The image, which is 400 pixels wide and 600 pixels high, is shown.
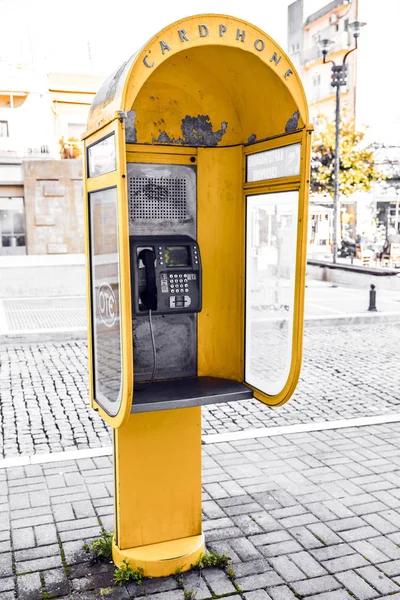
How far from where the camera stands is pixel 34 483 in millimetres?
4742

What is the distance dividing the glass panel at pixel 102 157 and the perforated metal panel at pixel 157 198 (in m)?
0.27

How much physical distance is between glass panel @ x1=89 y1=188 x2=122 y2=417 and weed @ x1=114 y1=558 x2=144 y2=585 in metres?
0.89

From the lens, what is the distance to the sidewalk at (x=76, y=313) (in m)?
10.1

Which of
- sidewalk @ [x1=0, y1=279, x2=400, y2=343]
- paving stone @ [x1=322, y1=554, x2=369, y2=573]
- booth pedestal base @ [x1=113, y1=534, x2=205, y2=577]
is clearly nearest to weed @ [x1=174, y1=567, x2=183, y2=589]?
booth pedestal base @ [x1=113, y1=534, x2=205, y2=577]

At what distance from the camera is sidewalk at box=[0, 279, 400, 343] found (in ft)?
33.2

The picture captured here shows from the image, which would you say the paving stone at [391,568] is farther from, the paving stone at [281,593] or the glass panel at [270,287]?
the glass panel at [270,287]

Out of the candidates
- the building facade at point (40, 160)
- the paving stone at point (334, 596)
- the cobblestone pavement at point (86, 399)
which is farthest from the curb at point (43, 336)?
the building facade at point (40, 160)

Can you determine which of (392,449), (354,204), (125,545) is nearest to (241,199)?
(125,545)

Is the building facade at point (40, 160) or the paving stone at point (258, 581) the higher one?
the building facade at point (40, 160)

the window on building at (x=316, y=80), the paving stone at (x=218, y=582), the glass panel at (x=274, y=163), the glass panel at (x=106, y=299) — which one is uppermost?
the window on building at (x=316, y=80)

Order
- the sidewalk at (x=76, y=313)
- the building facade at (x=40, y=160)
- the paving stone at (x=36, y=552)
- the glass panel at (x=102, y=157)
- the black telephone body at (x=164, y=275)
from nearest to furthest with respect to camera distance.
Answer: the glass panel at (x=102, y=157)
the black telephone body at (x=164, y=275)
the paving stone at (x=36, y=552)
the sidewalk at (x=76, y=313)
the building facade at (x=40, y=160)

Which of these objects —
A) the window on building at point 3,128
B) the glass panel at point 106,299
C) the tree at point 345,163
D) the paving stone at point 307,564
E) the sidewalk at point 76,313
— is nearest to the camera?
the glass panel at point 106,299

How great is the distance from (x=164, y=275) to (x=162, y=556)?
5.23 feet

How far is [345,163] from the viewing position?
25047mm
